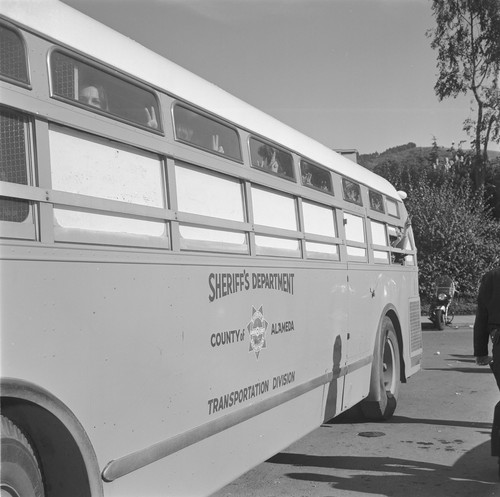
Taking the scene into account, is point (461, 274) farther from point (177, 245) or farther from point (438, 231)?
point (177, 245)

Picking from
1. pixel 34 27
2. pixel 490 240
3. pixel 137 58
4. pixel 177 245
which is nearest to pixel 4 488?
pixel 177 245

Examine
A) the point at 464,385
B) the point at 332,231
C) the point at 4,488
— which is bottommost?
the point at 464,385

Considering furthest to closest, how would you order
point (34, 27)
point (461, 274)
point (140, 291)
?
point (461, 274) < point (140, 291) < point (34, 27)

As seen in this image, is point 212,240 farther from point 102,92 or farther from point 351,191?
point 351,191

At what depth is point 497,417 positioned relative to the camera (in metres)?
5.66

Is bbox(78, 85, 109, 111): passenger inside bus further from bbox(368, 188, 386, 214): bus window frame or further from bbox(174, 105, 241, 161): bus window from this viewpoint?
bbox(368, 188, 386, 214): bus window frame

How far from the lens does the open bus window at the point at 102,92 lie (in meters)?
3.25

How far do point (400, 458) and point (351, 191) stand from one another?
265 centimetres

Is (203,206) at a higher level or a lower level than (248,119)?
lower

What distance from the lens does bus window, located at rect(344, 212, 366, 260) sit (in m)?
7.25

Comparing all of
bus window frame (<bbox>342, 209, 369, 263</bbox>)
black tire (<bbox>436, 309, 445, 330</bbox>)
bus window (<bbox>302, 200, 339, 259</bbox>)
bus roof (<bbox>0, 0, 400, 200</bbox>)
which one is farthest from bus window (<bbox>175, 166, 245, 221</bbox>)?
black tire (<bbox>436, 309, 445, 330</bbox>)

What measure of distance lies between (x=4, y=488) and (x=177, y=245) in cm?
156

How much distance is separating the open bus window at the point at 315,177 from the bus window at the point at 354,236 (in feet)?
1.72

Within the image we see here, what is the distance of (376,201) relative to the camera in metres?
8.69
